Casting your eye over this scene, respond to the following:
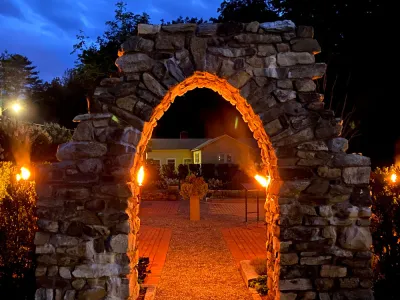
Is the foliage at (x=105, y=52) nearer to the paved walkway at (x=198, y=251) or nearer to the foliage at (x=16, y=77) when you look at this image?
the paved walkway at (x=198, y=251)

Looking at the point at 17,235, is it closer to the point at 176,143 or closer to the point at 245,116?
the point at 245,116

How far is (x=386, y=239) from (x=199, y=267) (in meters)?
3.51

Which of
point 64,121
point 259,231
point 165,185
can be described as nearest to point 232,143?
point 165,185

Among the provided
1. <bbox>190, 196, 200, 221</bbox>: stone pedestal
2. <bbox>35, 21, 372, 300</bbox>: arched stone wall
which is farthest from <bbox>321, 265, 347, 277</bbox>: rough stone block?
<bbox>190, 196, 200, 221</bbox>: stone pedestal

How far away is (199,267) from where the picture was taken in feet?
26.6

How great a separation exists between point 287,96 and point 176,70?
55.0 inches

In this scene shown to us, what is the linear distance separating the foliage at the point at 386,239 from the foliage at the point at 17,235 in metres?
4.64

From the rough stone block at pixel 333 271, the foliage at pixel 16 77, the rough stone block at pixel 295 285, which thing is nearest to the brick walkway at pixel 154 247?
the rough stone block at pixel 295 285

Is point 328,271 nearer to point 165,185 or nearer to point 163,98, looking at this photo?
point 163,98

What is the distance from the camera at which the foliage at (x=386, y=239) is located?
567cm

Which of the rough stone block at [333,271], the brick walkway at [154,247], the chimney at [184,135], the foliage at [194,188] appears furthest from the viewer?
the chimney at [184,135]

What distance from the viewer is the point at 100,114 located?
5.16 metres

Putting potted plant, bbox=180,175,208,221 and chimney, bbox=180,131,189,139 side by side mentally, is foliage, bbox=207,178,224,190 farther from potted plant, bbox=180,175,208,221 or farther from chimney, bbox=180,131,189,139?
chimney, bbox=180,131,189,139

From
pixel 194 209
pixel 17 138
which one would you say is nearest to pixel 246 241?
pixel 194 209
